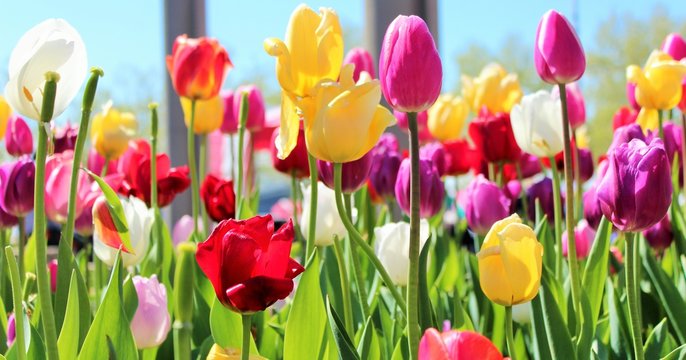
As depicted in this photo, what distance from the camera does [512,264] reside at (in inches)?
18.1

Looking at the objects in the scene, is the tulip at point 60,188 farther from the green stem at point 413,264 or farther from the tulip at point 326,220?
the green stem at point 413,264

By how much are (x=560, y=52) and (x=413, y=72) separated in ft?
0.78

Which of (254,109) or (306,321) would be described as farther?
(254,109)

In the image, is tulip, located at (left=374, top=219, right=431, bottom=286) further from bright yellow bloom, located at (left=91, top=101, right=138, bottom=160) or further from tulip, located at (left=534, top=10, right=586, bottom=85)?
bright yellow bloom, located at (left=91, top=101, right=138, bottom=160)

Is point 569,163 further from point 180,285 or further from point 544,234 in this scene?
point 180,285

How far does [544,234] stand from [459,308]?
0.82ft

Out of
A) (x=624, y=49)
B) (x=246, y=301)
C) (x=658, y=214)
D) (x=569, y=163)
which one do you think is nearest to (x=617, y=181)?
(x=658, y=214)

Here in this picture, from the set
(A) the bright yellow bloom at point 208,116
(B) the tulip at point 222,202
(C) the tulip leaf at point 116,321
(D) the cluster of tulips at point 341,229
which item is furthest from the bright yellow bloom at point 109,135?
(C) the tulip leaf at point 116,321

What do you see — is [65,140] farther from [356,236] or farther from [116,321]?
[356,236]

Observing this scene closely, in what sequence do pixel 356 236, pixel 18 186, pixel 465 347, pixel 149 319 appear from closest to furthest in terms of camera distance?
pixel 465 347 → pixel 356 236 → pixel 149 319 → pixel 18 186

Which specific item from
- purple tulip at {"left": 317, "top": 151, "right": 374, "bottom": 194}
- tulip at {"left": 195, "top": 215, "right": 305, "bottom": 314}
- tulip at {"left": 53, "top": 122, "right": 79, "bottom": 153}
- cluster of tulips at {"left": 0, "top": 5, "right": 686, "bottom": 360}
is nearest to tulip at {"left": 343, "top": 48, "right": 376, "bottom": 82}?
cluster of tulips at {"left": 0, "top": 5, "right": 686, "bottom": 360}

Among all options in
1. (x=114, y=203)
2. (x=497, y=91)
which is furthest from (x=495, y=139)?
(x=114, y=203)

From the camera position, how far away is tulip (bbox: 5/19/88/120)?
0.46 m

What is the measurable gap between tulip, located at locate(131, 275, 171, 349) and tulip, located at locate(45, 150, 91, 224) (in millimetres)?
195
